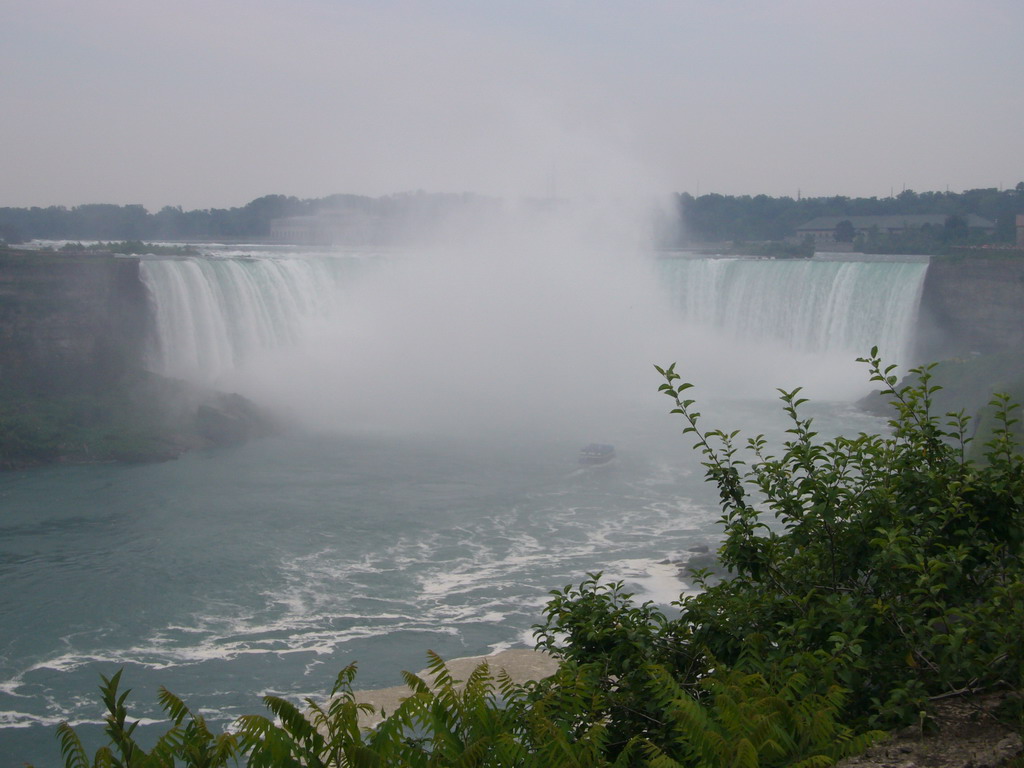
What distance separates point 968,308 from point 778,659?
30.7m

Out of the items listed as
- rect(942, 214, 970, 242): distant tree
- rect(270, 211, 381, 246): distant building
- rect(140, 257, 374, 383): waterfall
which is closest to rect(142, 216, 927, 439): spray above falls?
rect(140, 257, 374, 383): waterfall

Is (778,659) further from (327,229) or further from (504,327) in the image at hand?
(327,229)

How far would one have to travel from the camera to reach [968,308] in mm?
31375

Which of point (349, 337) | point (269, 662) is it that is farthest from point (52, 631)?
point (349, 337)

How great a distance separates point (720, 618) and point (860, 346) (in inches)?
1151

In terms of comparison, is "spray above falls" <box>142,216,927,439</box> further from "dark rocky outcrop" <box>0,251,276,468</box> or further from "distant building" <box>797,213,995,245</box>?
"distant building" <box>797,213,995,245</box>

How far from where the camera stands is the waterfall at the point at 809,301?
31.7 m

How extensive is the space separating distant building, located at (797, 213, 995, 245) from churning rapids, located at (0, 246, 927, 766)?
80.1ft

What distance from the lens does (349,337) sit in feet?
110

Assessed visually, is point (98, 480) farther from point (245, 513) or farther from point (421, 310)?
point (421, 310)

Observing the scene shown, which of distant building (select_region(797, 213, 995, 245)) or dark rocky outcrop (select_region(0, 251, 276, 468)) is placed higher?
distant building (select_region(797, 213, 995, 245))

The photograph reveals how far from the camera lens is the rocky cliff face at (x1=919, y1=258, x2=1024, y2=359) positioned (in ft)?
101

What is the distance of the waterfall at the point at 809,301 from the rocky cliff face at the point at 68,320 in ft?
64.9

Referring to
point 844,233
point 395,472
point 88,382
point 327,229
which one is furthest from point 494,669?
point 844,233
